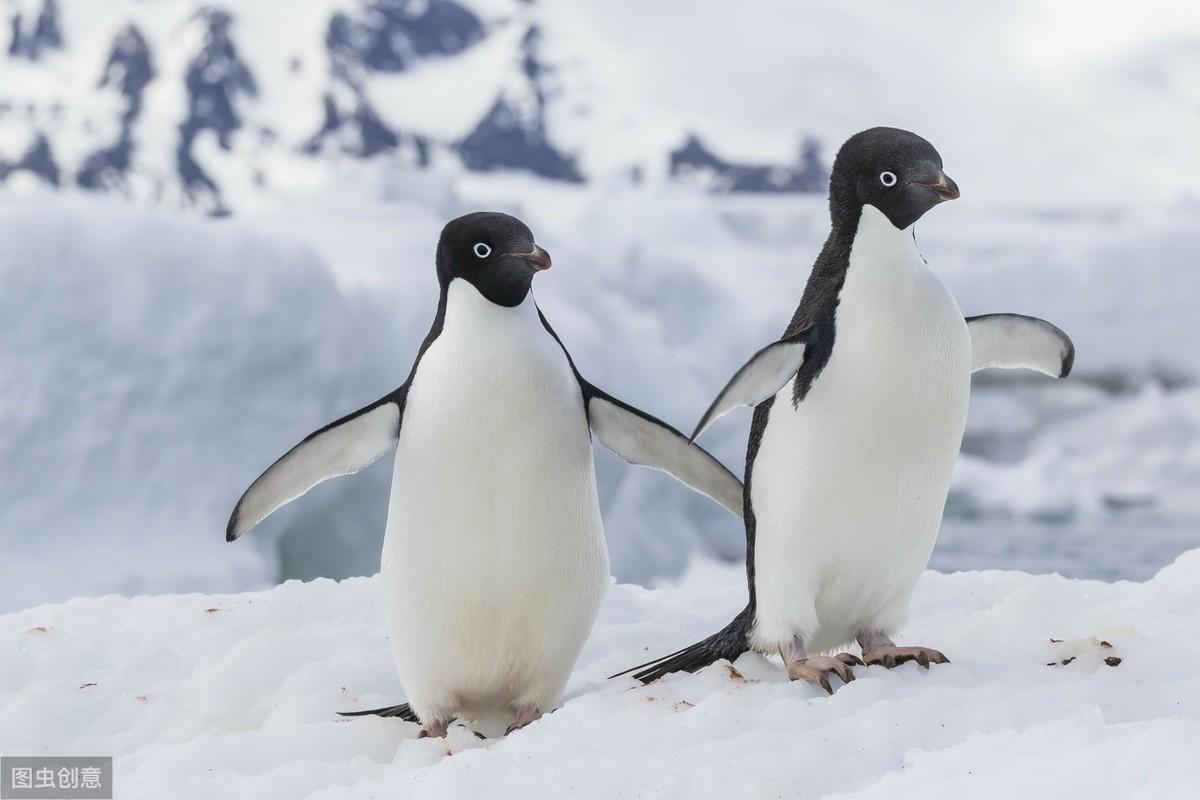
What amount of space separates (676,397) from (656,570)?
150 cm

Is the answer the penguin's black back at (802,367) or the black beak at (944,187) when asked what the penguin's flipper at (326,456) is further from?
the black beak at (944,187)

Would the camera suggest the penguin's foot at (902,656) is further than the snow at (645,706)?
Yes

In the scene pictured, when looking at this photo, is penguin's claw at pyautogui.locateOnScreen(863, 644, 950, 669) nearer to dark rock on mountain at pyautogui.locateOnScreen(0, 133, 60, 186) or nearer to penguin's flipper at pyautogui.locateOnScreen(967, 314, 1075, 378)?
penguin's flipper at pyautogui.locateOnScreen(967, 314, 1075, 378)

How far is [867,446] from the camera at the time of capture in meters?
→ 1.91

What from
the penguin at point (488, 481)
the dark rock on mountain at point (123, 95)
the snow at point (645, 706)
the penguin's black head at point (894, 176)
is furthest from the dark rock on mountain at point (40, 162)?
the penguin's black head at point (894, 176)

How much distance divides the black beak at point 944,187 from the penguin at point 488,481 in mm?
565

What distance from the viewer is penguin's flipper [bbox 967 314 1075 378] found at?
221cm

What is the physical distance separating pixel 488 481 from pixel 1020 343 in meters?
1.02

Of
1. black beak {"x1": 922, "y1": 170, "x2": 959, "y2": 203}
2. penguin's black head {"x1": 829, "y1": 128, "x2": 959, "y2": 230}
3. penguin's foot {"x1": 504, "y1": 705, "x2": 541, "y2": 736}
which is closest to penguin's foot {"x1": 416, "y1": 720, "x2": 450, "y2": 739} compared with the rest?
penguin's foot {"x1": 504, "y1": 705, "x2": 541, "y2": 736}

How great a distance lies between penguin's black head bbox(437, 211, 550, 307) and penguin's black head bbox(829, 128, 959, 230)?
52 cm

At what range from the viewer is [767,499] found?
6.57ft

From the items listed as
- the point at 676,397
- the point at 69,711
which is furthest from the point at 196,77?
the point at 69,711

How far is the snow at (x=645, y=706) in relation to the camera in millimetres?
1522

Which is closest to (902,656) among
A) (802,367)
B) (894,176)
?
(802,367)
